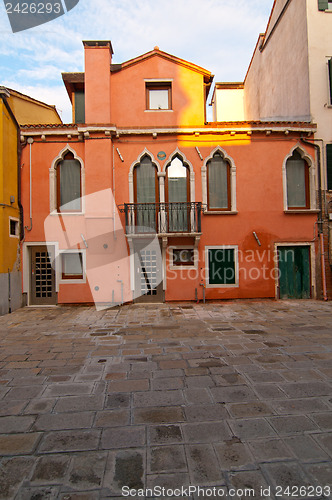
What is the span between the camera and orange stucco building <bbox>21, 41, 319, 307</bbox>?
11.0 m

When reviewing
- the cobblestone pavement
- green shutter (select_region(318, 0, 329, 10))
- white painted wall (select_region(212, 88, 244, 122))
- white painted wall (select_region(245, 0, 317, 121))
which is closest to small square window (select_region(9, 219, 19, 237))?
the cobblestone pavement

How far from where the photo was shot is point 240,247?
11.4 meters

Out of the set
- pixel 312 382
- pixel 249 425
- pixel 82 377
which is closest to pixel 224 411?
pixel 249 425

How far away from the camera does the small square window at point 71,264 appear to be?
11.2m

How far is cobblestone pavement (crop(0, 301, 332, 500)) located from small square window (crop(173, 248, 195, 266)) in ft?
15.1

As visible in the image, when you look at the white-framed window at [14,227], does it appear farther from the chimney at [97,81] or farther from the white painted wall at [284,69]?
the white painted wall at [284,69]

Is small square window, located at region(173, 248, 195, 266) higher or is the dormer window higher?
the dormer window

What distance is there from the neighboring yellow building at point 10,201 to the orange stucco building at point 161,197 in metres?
0.38

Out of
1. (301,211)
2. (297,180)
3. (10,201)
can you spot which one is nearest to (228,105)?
(297,180)

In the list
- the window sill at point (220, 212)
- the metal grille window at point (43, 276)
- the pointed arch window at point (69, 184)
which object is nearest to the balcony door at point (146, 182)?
the window sill at point (220, 212)

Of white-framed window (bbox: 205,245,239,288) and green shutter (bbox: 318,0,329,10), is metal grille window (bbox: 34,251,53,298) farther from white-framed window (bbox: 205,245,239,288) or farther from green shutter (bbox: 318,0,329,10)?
green shutter (bbox: 318,0,329,10)

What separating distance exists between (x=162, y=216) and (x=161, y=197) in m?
0.81

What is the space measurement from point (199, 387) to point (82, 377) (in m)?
1.78

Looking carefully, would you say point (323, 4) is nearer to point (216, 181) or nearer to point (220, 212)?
point (216, 181)
